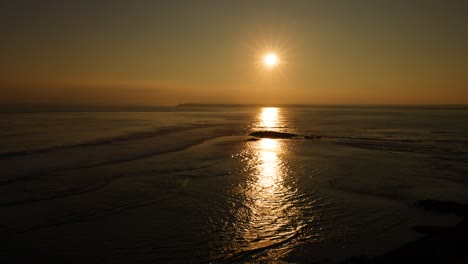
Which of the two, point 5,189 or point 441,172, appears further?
point 441,172

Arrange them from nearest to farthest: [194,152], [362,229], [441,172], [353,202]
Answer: [362,229]
[353,202]
[441,172]
[194,152]

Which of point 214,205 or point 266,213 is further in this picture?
point 214,205

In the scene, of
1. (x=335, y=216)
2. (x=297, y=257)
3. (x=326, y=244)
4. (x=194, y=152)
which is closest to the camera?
(x=297, y=257)

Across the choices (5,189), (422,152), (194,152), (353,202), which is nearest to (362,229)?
(353,202)

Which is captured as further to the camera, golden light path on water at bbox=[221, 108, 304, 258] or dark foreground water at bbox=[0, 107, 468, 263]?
golden light path on water at bbox=[221, 108, 304, 258]

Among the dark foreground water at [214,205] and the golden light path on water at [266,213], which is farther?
the golden light path on water at [266,213]

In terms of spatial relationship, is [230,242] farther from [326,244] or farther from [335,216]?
[335,216]

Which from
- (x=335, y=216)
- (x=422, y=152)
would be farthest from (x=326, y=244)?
(x=422, y=152)
